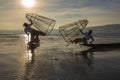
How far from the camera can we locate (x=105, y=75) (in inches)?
608

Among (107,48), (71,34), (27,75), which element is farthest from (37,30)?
(27,75)

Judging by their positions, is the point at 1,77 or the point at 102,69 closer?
the point at 1,77

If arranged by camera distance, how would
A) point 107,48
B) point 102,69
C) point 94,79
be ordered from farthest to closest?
point 107,48 < point 102,69 < point 94,79

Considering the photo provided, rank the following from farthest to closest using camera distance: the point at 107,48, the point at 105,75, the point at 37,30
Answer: the point at 37,30
the point at 107,48
the point at 105,75

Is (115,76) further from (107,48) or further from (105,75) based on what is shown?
(107,48)

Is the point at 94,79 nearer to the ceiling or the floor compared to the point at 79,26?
nearer to the floor

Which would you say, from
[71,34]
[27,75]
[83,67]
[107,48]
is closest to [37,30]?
[71,34]

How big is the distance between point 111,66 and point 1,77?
7.89 metres

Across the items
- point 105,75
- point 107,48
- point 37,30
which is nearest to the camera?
point 105,75

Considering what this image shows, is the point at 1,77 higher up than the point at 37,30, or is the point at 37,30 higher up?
the point at 37,30

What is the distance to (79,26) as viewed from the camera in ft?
105

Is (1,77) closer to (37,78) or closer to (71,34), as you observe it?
(37,78)

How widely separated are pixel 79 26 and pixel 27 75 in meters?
17.2

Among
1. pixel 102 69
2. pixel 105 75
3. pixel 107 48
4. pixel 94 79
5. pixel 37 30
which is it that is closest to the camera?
pixel 94 79
